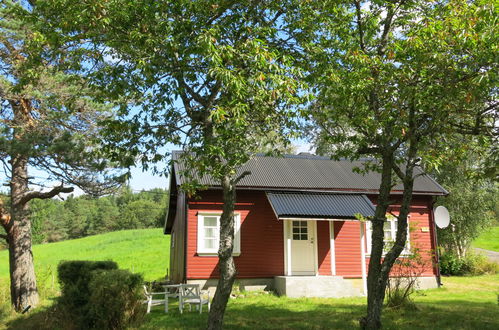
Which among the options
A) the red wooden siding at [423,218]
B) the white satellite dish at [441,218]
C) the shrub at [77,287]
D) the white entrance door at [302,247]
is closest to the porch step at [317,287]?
the white entrance door at [302,247]

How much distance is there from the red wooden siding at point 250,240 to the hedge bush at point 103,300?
4.77 m

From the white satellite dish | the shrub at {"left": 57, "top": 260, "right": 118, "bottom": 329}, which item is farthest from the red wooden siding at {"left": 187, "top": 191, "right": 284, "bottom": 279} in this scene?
the white satellite dish

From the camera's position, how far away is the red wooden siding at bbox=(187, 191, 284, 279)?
14.1 m

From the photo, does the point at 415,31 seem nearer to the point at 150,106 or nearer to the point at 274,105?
the point at 274,105

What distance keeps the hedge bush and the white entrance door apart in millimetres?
6927

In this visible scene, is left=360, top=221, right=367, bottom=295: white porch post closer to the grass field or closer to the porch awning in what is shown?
the porch awning

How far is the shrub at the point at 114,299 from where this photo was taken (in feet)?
28.2

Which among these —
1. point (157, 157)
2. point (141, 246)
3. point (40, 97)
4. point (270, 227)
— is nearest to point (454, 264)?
point (270, 227)

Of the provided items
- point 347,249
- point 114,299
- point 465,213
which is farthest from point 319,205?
point 465,213

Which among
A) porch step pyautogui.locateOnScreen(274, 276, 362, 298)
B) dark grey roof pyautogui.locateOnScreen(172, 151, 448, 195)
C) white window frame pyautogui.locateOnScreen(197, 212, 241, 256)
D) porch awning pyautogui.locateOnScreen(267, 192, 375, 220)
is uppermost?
dark grey roof pyautogui.locateOnScreen(172, 151, 448, 195)

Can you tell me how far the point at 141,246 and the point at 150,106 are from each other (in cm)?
3126

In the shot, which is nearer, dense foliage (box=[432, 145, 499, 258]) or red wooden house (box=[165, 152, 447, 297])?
red wooden house (box=[165, 152, 447, 297])

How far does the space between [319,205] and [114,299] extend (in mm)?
7778

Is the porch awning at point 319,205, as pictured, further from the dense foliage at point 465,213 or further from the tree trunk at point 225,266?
the dense foliage at point 465,213
